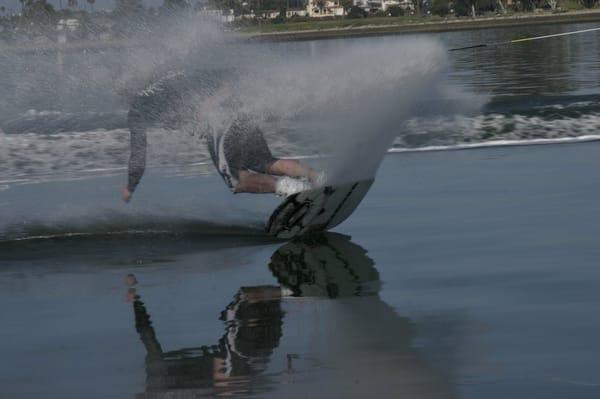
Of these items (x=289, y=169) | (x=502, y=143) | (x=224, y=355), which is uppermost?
(x=289, y=169)

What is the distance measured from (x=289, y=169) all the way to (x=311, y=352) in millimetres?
3679

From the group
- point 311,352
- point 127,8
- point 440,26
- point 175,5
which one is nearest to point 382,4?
point 440,26

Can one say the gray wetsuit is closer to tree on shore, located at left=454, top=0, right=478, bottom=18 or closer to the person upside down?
the person upside down

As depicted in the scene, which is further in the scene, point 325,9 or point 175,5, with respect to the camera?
point 325,9

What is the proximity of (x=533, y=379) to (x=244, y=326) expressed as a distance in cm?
188

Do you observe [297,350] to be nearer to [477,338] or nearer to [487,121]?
[477,338]

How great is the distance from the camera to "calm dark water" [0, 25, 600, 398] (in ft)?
18.4

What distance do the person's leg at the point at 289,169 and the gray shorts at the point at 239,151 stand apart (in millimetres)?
111

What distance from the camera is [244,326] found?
Answer: 6578 mm

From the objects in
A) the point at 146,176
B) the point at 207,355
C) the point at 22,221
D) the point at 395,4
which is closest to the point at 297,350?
the point at 207,355

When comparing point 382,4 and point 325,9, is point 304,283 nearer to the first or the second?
point 325,9

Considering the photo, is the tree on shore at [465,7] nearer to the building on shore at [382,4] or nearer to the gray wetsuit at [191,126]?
the building on shore at [382,4]

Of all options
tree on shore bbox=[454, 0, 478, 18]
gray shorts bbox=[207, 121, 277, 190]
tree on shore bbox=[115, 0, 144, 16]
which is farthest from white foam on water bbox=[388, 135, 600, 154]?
tree on shore bbox=[454, 0, 478, 18]

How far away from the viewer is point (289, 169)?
9.49 meters
